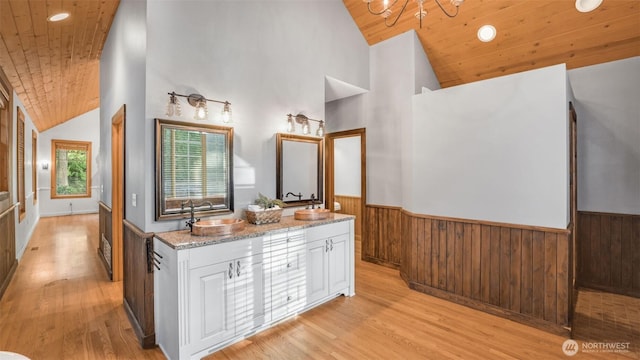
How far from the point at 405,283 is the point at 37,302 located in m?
4.15

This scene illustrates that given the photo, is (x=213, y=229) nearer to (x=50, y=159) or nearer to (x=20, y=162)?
(x=20, y=162)

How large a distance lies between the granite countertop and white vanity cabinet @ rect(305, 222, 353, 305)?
132 mm

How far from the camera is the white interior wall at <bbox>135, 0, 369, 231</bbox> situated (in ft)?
8.22

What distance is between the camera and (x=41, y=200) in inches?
356

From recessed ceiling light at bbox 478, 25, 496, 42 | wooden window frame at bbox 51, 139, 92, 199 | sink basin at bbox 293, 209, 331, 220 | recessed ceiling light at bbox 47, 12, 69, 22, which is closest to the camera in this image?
recessed ceiling light at bbox 47, 12, 69, 22

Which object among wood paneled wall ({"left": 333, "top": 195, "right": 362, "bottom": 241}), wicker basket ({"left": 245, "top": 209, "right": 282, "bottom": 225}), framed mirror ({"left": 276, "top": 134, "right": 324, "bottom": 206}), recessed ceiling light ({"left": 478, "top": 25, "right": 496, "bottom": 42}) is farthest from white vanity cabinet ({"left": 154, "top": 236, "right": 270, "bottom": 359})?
wood paneled wall ({"left": 333, "top": 195, "right": 362, "bottom": 241})

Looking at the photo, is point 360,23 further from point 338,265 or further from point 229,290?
point 229,290

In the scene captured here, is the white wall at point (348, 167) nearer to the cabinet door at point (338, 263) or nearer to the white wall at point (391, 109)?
the white wall at point (391, 109)

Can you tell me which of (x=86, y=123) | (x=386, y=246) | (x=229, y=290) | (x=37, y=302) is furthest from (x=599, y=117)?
(x=86, y=123)

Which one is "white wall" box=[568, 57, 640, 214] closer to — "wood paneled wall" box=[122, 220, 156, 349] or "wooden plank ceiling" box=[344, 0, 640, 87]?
"wooden plank ceiling" box=[344, 0, 640, 87]

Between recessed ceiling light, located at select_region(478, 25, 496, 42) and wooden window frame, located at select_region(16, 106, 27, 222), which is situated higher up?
recessed ceiling light, located at select_region(478, 25, 496, 42)

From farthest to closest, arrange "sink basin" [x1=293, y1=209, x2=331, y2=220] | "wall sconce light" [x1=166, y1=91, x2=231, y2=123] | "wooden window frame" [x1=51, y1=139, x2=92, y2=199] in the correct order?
A: "wooden window frame" [x1=51, y1=139, x2=92, y2=199] → "sink basin" [x1=293, y1=209, x2=331, y2=220] → "wall sconce light" [x1=166, y1=91, x2=231, y2=123]

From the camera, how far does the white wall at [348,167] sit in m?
6.34
